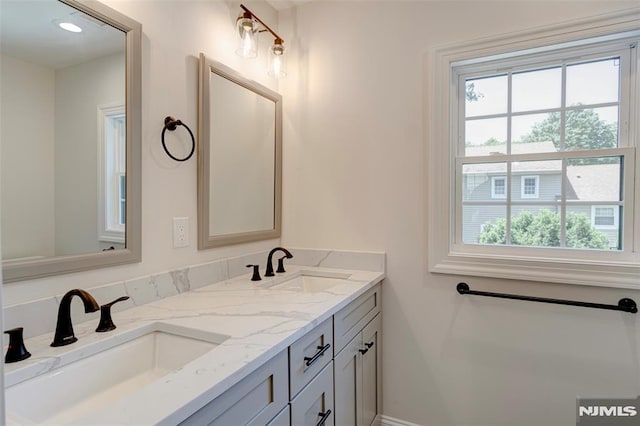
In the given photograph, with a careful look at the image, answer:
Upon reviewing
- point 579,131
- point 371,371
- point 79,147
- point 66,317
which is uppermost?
point 579,131

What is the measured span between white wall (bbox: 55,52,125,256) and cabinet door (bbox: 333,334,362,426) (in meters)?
1.01

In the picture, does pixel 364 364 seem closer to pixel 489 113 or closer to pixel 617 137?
pixel 489 113

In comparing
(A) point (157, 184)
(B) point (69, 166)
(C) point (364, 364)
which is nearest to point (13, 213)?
(B) point (69, 166)

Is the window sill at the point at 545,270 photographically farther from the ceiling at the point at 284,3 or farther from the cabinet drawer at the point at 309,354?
the ceiling at the point at 284,3

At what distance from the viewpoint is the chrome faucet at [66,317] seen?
932mm

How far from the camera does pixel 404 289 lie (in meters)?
1.85

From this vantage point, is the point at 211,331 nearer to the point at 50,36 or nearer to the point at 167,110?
the point at 167,110

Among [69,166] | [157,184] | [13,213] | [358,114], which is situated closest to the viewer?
[13,213]

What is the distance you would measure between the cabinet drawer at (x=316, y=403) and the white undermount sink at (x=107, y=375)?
344mm

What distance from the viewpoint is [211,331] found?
3.34 feet

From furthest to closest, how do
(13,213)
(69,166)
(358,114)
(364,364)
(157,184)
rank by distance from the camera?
1. (358,114)
2. (364,364)
3. (157,184)
4. (69,166)
5. (13,213)

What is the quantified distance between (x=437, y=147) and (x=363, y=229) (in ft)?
1.93

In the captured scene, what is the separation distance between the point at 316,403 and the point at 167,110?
49.7 inches

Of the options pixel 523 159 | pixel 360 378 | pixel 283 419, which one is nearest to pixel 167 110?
pixel 283 419
